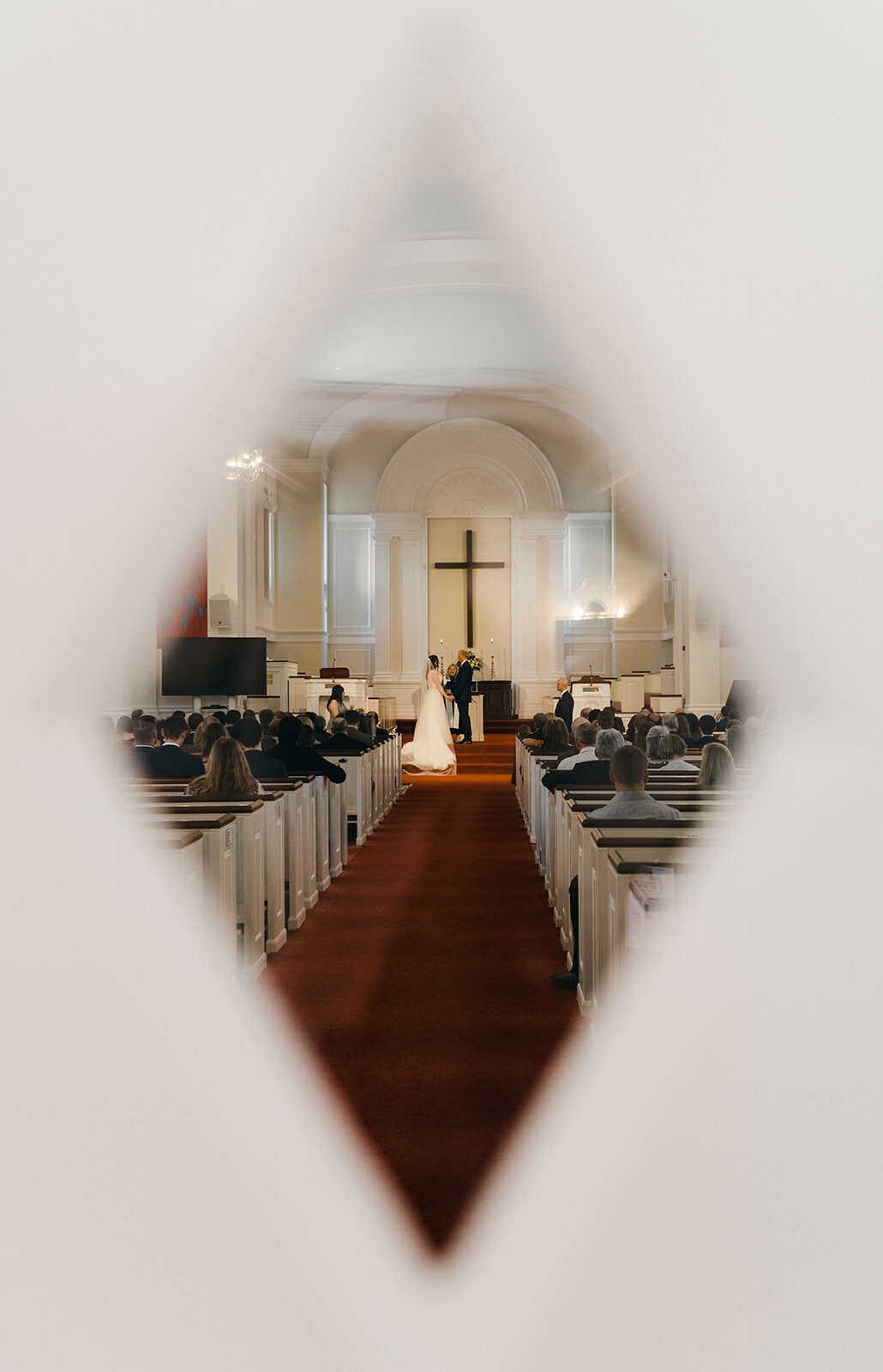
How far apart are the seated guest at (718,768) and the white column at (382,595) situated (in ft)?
39.6

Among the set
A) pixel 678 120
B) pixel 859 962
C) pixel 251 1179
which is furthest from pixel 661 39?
pixel 251 1179

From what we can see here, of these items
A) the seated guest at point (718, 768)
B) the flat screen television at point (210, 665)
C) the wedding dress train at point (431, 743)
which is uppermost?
the flat screen television at point (210, 665)

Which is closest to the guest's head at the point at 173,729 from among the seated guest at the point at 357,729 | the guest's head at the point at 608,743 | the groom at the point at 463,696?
the seated guest at the point at 357,729

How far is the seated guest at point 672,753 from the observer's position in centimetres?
564

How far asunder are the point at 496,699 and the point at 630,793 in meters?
12.2

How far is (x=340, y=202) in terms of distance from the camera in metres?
1.99

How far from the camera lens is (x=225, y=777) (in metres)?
4.50

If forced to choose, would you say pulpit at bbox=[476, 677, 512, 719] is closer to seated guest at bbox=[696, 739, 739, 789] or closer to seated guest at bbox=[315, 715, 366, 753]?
seated guest at bbox=[315, 715, 366, 753]

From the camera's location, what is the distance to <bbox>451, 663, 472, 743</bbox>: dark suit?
14.3 metres

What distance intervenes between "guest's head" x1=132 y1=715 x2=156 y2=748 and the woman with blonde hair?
1.56 metres

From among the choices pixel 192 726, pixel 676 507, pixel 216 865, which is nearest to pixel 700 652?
pixel 192 726

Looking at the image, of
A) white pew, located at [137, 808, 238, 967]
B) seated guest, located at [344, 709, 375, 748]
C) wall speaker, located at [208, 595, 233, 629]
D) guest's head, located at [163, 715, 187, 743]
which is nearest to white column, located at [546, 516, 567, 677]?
wall speaker, located at [208, 595, 233, 629]

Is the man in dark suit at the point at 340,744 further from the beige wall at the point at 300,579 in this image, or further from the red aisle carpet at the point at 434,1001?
the beige wall at the point at 300,579

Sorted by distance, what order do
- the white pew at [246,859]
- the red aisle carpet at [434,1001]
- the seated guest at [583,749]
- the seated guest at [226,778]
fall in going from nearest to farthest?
the red aisle carpet at [434,1001], the white pew at [246,859], the seated guest at [226,778], the seated guest at [583,749]
